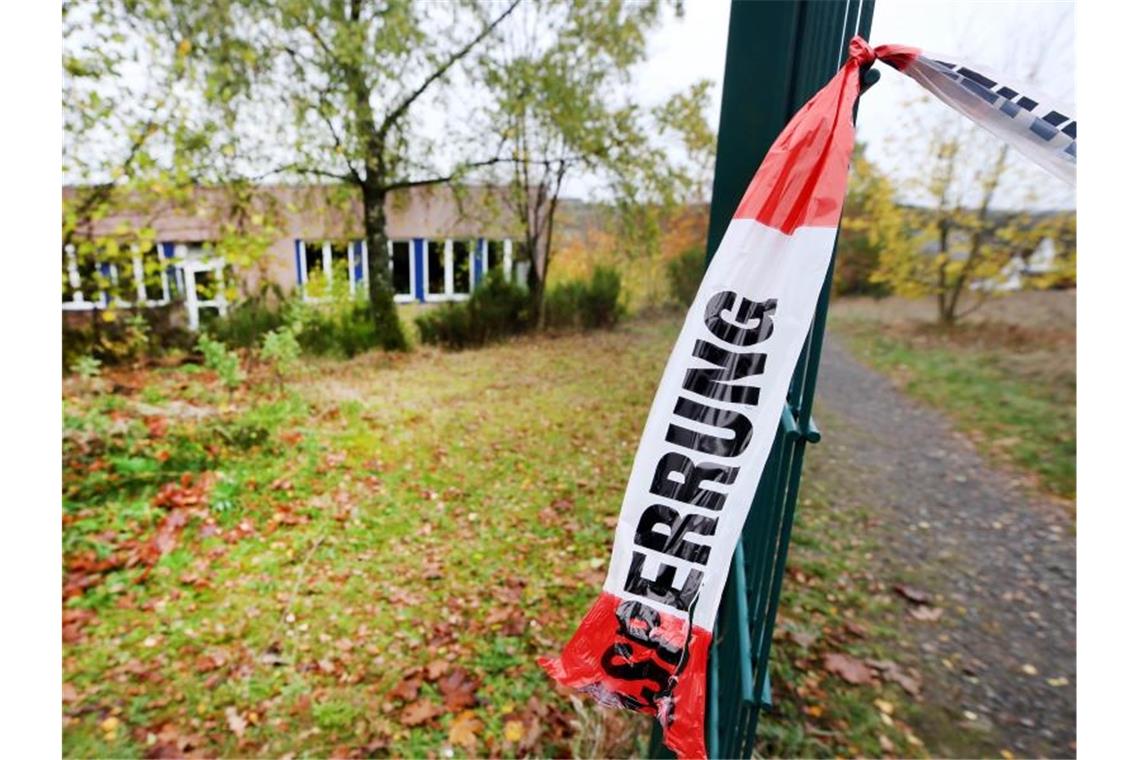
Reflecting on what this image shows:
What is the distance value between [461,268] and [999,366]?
3025 millimetres

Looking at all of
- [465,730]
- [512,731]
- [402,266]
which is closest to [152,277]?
[402,266]

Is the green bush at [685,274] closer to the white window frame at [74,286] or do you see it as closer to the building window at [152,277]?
the building window at [152,277]

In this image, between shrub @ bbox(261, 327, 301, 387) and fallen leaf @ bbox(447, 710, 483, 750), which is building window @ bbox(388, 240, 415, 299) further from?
fallen leaf @ bbox(447, 710, 483, 750)

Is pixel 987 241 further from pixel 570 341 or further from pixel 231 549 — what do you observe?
pixel 231 549

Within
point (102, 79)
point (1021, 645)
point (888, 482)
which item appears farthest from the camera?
point (888, 482)

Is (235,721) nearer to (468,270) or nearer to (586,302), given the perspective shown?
(468,270)

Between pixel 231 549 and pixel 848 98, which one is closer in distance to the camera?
pixel 848 98

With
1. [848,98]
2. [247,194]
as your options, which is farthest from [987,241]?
[247,194]

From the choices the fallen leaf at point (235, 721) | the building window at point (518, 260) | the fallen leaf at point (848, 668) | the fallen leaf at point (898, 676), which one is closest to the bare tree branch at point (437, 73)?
the building window at point (518, 260)

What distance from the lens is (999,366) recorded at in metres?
3.12

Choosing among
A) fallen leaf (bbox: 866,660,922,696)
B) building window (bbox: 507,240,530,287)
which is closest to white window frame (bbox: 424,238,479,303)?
building window (bbox: 507,240,530,287)

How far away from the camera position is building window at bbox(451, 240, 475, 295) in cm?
280

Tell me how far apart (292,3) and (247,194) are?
834 mm

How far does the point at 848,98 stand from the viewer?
27.1 inches
